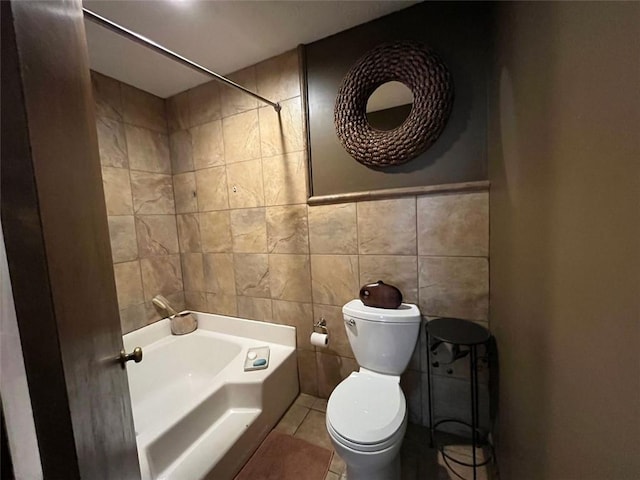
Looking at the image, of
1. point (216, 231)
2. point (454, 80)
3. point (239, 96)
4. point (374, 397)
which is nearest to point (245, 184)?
point (216, 231)

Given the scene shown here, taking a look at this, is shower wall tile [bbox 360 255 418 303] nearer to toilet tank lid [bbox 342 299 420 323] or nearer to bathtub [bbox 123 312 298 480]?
toilet tank lid [bbox 342 299 420 323]

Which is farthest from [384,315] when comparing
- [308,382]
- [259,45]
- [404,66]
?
[259,45]

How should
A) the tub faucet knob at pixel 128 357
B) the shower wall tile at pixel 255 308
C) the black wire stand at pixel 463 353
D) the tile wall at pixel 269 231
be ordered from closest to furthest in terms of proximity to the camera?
the tub faucet knob at pixel 128 357, the black wire stand at pixel 463 353, the tile wall at pixel 269 231, the shower wall tile at pixel 255 308

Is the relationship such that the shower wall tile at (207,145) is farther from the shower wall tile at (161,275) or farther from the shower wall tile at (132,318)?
the shower wall tile at (132,318)

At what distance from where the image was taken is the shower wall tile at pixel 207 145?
6.11ft

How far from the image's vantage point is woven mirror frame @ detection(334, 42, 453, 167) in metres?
1.24

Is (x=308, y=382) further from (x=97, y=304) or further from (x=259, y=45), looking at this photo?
(x=259, y=45)

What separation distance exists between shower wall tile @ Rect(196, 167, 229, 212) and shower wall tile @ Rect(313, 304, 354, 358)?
3.49ft

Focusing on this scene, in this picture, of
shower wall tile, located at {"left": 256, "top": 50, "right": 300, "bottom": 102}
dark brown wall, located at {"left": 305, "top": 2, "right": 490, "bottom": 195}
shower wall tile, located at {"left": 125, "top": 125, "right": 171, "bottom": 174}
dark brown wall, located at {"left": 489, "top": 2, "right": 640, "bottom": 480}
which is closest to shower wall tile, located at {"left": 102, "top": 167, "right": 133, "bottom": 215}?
shower wall tile, located at {"left": 125, "top": 125, "right": 171, "bottom": 174}

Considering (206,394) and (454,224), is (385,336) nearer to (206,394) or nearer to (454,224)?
(454,224)

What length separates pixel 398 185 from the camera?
140 cm

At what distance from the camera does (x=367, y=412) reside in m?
1.08

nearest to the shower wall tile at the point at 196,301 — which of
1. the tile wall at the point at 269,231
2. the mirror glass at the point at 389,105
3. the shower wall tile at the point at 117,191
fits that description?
the tile wall at the point at 269,231

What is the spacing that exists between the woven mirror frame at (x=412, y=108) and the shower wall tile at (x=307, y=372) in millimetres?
1343
